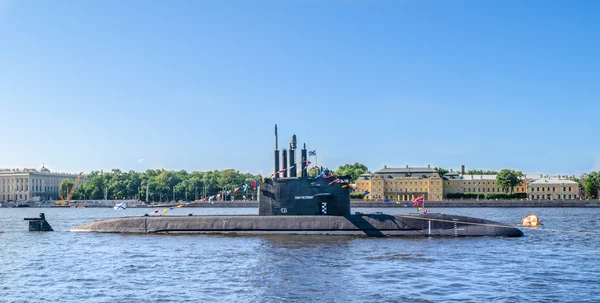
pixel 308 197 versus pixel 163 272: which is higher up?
pixel 308 197

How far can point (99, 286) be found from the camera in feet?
66.3

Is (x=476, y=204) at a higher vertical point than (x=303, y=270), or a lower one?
lower

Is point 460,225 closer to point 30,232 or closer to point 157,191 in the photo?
point 30,232

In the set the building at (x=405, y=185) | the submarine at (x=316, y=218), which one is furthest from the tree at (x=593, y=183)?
the submarine at (x=316, y=218)

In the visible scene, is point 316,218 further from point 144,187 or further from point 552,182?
point 144,187

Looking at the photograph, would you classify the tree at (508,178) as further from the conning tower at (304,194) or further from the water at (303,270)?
the conning tower at (304,194)

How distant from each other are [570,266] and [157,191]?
148332 mm

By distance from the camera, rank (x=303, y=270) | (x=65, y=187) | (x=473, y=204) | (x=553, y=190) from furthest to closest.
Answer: (x=65, y=187)
(x=553, y=190)
(x=473, y=204)
(x=303, y=270)

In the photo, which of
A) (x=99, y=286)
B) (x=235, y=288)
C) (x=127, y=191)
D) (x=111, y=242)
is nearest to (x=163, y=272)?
(x=99, y=286)

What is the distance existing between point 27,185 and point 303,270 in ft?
533

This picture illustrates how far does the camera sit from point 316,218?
33.8 meters

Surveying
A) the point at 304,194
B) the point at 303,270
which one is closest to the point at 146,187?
the point at 304,194

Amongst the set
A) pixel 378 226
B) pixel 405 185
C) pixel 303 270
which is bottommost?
pixel 303 270

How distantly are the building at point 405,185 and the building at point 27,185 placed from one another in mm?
91362
